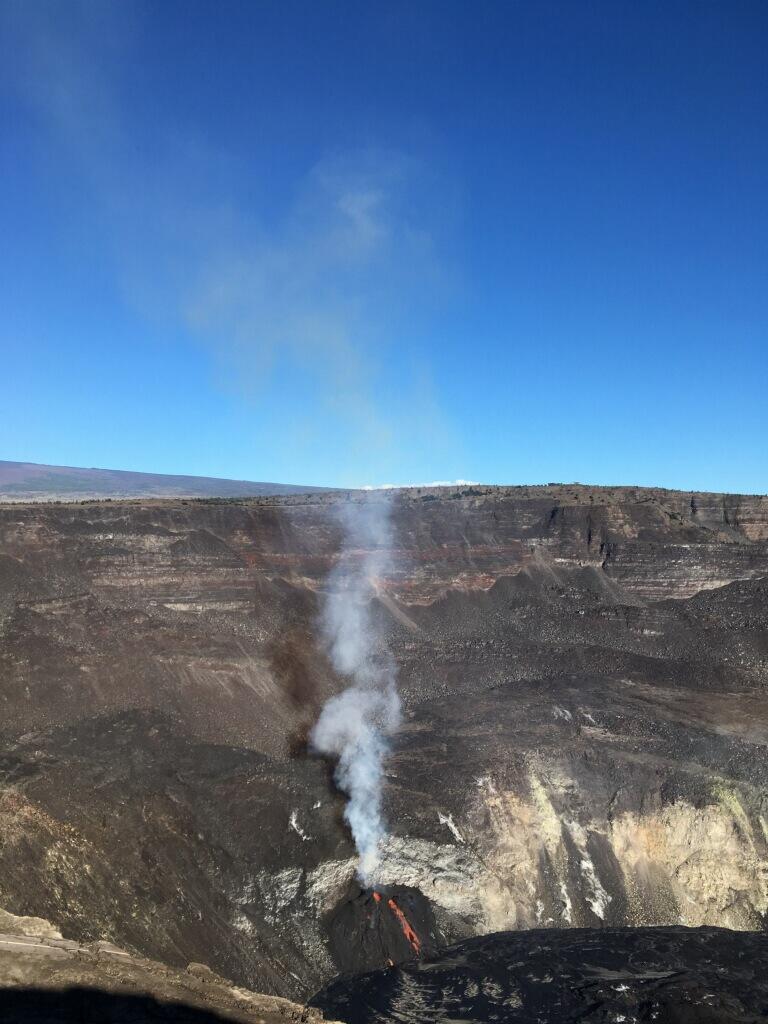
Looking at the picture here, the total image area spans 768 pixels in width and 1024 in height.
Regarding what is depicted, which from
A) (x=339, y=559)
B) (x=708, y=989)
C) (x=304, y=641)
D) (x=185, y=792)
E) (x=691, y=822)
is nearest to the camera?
(x=708, y=989)

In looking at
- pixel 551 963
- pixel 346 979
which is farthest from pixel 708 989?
pixel 346 979

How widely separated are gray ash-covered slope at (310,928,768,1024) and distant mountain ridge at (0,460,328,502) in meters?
124

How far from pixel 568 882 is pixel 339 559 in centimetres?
2740

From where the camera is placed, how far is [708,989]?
18594 millimetres

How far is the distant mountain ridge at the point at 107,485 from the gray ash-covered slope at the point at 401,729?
98.3 m

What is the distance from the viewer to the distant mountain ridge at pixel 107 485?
145625 mm

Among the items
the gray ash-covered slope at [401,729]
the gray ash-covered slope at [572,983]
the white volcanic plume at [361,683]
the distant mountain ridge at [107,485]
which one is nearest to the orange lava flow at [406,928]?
the gray ash-covered slope at [401,729]

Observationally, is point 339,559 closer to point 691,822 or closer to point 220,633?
point 220,633

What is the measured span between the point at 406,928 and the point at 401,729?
11.7 metres

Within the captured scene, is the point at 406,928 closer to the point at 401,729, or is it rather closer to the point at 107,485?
the point at 401,729

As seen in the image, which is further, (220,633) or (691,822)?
(220,633)

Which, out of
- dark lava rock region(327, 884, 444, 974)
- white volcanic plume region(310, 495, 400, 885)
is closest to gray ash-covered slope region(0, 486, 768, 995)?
dark lava rock region(327, 884, 444, 974)

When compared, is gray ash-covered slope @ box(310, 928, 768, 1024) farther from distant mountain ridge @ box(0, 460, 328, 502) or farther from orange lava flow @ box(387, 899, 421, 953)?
distant mountain ridge @ box(0, 460, 328, 502)

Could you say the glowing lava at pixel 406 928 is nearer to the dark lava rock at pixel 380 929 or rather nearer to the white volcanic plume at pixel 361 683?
the dark lava rock at pixel 380 929
